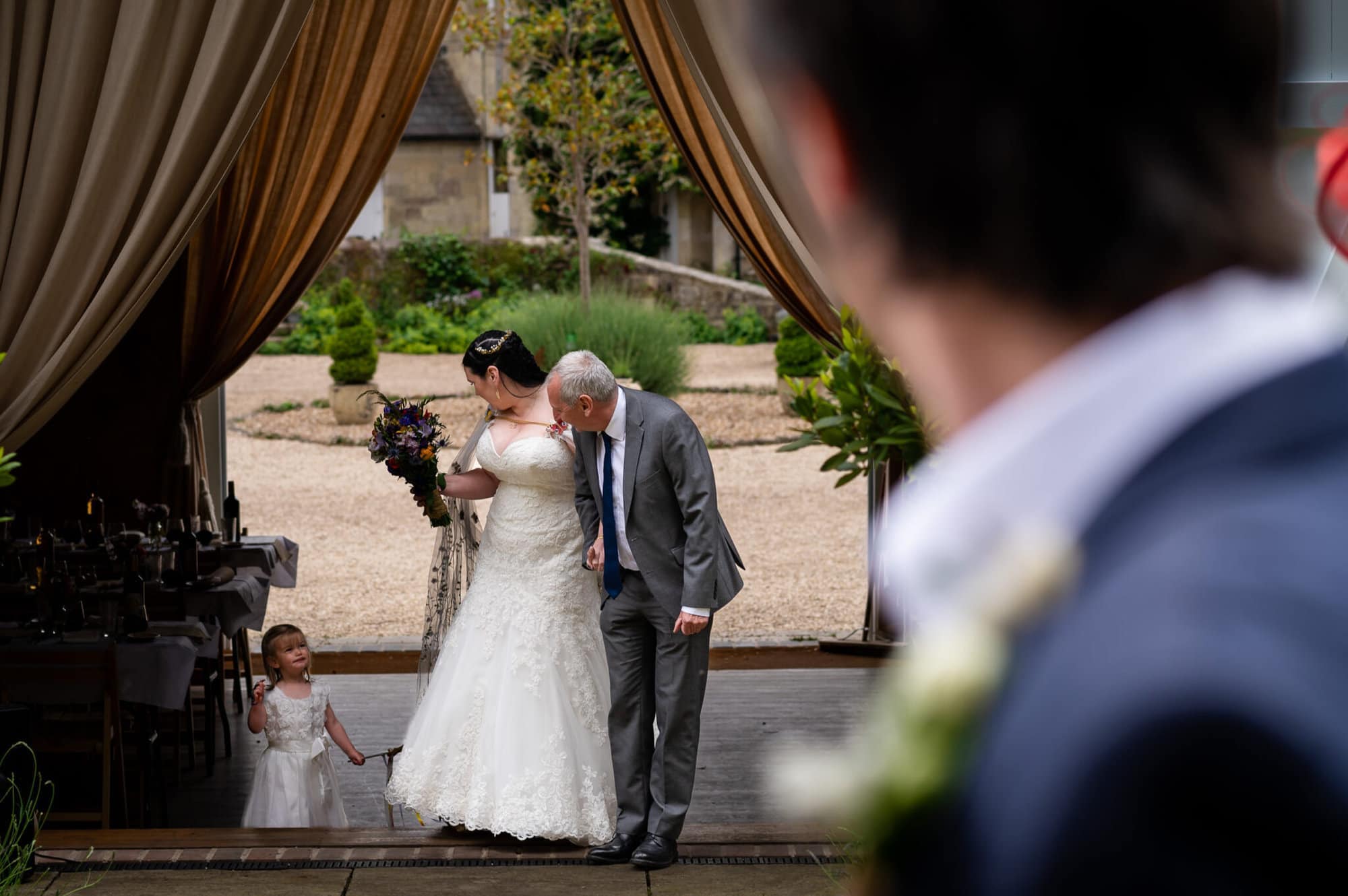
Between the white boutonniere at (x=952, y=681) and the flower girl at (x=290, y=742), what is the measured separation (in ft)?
15.3

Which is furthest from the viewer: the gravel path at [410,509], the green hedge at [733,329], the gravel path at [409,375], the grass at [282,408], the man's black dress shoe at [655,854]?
the green hedge at [733,329]

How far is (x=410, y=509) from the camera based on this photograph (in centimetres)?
1457

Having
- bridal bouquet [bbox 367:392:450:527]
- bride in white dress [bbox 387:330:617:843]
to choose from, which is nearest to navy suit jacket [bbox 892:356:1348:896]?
bride in white dress [bbox 387:330:617:843]

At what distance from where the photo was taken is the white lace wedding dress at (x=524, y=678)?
191 inches

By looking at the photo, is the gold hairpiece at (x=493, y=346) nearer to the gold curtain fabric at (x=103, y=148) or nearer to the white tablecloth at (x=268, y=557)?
the gold curtain fabric at (x=103, y=148)

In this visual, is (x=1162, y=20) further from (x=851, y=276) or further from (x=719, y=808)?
(x=719, y=808)

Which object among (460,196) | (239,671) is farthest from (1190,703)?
(460,196)

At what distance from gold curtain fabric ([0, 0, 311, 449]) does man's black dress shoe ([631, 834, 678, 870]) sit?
234 cm

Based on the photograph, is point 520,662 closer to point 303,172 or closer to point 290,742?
point 290,742

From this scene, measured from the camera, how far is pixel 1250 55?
0.49 meters

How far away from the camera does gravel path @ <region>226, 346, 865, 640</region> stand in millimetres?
10141

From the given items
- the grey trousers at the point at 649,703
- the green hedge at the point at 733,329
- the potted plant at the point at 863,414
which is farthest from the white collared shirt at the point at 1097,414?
the green hedge at the point at 733,329

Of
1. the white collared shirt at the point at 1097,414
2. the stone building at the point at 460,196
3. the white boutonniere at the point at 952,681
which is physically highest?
the stone building at the point at 460,196

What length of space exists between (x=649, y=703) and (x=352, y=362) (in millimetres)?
13713
